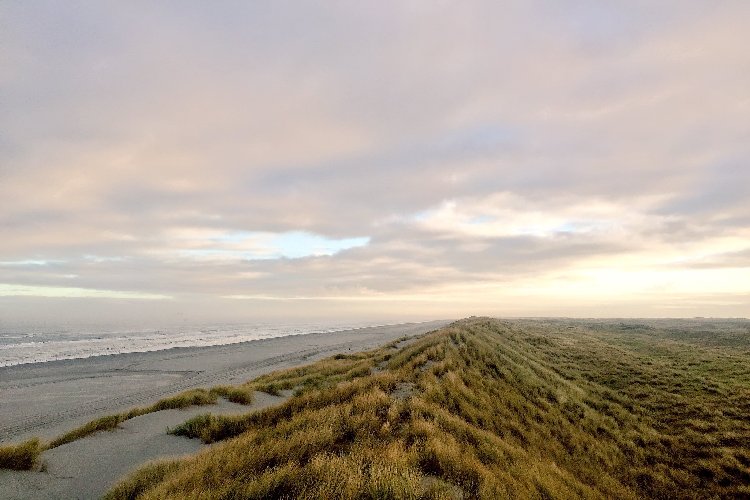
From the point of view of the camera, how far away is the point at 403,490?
236 inches

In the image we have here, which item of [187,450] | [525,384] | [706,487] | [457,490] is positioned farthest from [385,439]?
[525,384]

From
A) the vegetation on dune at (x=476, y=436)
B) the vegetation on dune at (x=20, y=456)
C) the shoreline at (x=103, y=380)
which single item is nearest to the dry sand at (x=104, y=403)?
the shoreline at (x=103, y=380)

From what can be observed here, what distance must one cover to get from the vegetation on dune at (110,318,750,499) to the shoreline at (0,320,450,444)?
28.7 feet

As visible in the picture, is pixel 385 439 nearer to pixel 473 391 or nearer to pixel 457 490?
pixel 457 490

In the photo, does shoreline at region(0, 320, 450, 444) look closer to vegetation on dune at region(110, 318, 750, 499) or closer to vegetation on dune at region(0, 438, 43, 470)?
vegetation on dune at region(0, 438, 43, 470)

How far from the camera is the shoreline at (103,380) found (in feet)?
60.3

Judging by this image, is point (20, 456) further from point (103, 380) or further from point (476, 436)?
point (103, 380)

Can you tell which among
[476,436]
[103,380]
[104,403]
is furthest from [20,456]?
[103,380]

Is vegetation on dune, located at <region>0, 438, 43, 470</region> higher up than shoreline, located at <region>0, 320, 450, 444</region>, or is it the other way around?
vegetation on dune, located at <region>0, 438, 43, 470</region>

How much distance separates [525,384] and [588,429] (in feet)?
11.0

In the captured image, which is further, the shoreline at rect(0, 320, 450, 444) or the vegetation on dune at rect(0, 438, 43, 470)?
the shoreline at rect(0, 320, 450, 444)

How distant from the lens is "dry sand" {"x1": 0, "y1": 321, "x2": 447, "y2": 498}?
8188 millimetres

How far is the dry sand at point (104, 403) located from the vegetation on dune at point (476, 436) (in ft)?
4.93

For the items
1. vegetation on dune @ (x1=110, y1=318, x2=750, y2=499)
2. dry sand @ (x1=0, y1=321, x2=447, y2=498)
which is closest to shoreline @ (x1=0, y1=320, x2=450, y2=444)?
dry sand @ (x1=0, y1=321, x2=447, y2=498)
